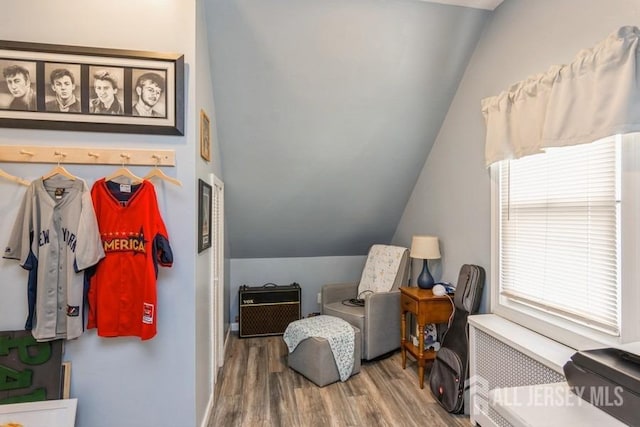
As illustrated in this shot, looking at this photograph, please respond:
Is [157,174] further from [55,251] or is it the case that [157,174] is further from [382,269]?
[382,269]

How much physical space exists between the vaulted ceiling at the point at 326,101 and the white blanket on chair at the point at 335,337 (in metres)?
1.23

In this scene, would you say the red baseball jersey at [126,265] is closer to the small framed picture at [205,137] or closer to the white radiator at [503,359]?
the small framed picture at [205,137]

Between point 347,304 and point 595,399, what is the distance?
249 cm

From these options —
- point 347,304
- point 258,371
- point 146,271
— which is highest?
point 146,271

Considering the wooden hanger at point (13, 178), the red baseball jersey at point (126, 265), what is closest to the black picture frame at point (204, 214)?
the red baseball jersey at point (126, 265)

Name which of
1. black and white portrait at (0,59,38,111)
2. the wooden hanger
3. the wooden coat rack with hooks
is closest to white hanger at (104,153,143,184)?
the wooden coat rack with hooks

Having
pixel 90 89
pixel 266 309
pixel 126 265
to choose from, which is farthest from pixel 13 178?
pixel 266 309

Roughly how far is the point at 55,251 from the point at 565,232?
2.70m

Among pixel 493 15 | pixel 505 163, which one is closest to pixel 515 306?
pixel 505 163

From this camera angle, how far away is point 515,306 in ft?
6.82

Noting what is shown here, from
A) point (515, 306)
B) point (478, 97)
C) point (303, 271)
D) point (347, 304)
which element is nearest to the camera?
point (515, 306)

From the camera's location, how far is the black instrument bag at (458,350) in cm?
Answer: 217

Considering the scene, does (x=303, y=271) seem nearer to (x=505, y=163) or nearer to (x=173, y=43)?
(x=505, y=163)

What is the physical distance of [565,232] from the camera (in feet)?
A: 5.73
